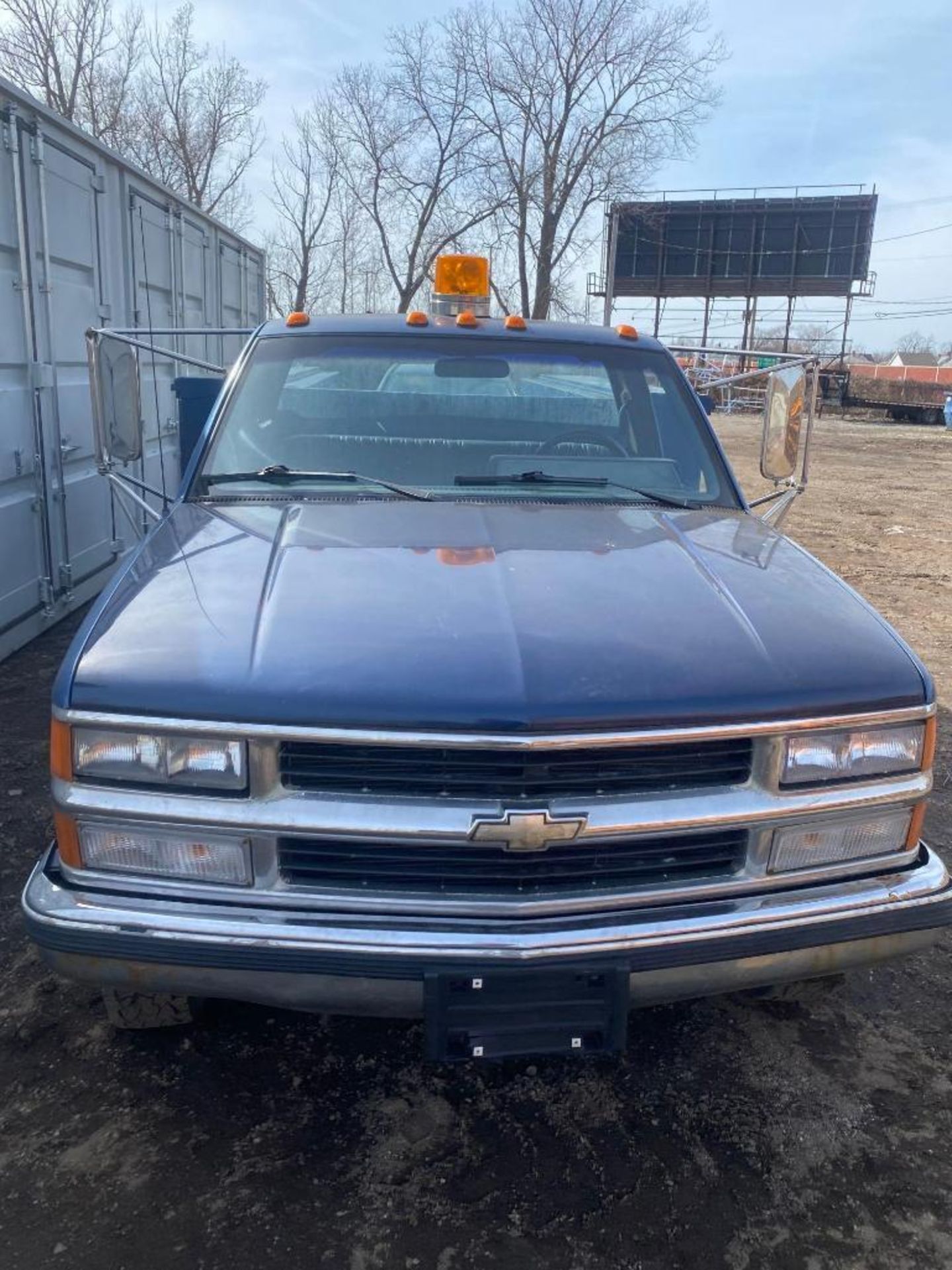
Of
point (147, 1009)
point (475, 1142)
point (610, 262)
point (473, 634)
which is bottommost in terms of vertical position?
point (475, 1142)

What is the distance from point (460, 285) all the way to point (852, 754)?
129 inches

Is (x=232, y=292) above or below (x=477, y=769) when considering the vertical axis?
above

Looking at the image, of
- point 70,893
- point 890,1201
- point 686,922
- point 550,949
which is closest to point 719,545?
point 686,922

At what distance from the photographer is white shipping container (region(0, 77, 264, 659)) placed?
551cm

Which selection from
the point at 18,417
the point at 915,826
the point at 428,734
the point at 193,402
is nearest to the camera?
the point at 428,734

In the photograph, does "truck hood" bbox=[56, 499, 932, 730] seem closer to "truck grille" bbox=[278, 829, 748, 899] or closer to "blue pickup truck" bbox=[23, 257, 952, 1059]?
"blue pickup truck" bbox=[23, 257, 952, 1059]

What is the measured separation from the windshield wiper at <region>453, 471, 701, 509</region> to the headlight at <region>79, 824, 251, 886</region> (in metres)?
1.54

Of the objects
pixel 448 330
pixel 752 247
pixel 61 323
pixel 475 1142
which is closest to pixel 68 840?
pixel 475 1142

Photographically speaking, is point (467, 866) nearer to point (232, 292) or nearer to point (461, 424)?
point (461, 424)

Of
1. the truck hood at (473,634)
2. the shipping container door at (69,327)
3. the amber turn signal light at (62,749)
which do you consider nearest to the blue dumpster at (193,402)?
the shipping container door at (69,327)

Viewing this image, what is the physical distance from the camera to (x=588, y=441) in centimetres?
341

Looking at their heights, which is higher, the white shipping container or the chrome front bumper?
the white shipping container

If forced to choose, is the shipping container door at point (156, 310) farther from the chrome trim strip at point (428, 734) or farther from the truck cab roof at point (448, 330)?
the chrome trim strip at point (428, 734)

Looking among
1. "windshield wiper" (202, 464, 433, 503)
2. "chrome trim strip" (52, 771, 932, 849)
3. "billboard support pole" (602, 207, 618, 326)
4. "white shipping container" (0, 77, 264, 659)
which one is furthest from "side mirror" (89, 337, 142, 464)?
"billboard support pole" (602, 207, 618, 326)
